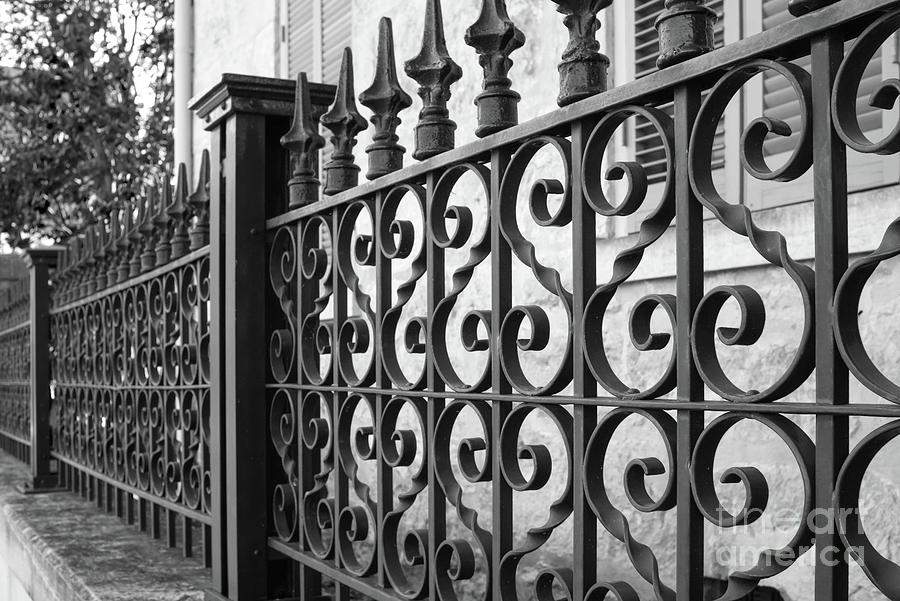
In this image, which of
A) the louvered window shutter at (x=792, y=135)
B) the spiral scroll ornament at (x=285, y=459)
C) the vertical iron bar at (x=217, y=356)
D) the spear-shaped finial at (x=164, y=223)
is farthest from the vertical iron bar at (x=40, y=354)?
the louvered window shutter at (x=792, y=135)

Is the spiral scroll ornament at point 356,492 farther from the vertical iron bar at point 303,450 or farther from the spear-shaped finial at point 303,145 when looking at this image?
the spear-shaped finial at point 303,145

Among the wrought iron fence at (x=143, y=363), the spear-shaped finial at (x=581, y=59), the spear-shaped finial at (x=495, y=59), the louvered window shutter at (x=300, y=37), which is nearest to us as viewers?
the spear-shaped finial at (x=581, y=59)

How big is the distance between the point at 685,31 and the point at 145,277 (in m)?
2.78

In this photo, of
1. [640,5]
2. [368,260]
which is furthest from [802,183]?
[368,260]

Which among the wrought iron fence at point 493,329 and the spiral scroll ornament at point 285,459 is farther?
the spiral scroll ornament at point 285,459

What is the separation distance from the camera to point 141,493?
3.77 meters

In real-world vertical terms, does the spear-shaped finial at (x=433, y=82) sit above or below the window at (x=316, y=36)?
below

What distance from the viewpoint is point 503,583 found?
65.1 inches

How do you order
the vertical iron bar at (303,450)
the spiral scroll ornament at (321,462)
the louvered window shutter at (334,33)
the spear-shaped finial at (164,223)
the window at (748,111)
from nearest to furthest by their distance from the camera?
the spiral scroll ornament at (321,462), the vertical iron bar at (303,450), the window at (748,111), the spear-shaped finial at (164,223), the louvered window shutter at (334,33)

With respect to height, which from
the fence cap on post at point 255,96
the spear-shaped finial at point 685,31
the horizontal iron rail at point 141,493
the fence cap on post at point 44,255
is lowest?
the horizontal iron rail at point 141,493

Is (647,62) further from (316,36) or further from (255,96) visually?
(316,36)

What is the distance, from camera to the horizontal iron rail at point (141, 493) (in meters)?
3.09

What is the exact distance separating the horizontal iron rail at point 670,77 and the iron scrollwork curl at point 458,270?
36 mm

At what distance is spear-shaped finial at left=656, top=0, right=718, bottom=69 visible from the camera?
129cm
